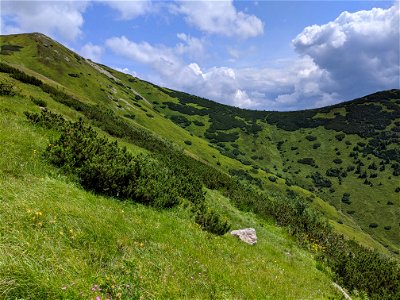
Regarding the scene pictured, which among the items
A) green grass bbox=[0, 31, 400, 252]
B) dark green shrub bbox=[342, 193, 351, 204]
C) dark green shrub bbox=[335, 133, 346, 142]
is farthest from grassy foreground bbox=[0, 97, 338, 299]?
dark green shrub bbox=[335, 133, 346, 142]

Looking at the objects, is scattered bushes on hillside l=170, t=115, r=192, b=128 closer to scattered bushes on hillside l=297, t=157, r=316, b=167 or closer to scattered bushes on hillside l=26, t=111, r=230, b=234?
scattered bushes on hillside l=297, t=157, r=316, b=167

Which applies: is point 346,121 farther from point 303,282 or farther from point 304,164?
point 303,282

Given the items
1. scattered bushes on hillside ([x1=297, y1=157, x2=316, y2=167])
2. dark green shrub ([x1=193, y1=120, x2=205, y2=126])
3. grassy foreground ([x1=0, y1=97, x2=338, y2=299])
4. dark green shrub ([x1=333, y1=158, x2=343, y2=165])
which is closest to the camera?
grassy foreground ([x1=0, y1=97, x2=338, y2=299])

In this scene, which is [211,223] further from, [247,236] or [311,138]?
[311,138]

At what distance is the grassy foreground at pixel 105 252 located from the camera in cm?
593

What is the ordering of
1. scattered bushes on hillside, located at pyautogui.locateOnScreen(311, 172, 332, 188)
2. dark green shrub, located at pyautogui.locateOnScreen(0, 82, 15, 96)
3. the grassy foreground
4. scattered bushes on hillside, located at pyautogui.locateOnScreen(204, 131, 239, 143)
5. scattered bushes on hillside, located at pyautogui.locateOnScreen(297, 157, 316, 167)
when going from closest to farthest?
the grassy foreground < dark green shrub, located at pyautogui.locateOnScreen(0, 82, 15, 96) < scattered bushes on hillside, located at pyautogui.locateOnScreen(311, 172, 332, 188) < scattered bushes on hillside, located at pyautogui.locateOnScreen(297, 157, 316, 167) < scattered bushes on hillside, located at pyautogui.locateOnScreen(204, 131, 239, 143)

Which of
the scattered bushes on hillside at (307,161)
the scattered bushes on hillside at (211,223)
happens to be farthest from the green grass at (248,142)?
the scattered bushes on hillside at (211,223)

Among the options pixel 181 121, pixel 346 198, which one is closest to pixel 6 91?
pixel 346 198

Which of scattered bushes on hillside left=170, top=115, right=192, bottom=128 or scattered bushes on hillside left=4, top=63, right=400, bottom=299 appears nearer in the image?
scattered bushes on hillside left=4, top=63, right=400, bottom=299

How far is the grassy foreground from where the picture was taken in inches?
233

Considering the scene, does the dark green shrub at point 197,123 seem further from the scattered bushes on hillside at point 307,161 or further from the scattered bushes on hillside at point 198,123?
the scattered bushes on hillside at point 307,161

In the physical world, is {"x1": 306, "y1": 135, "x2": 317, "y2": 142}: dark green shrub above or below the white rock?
above

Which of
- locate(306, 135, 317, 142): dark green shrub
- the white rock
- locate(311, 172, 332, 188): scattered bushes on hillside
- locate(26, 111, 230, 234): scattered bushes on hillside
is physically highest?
locate(306, 135, 317, 142): dark green shrub

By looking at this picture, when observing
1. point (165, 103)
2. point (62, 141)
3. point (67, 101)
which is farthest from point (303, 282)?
point (165, 103)
